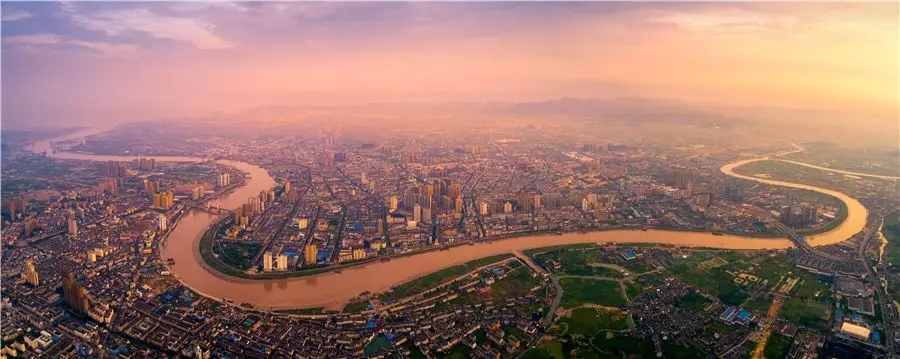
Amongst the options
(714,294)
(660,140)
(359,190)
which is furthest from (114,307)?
(660,140)

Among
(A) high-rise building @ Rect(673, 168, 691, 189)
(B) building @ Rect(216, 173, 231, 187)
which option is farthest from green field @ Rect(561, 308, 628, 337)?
(B) building @ Rect(216, 173, 231, 187)

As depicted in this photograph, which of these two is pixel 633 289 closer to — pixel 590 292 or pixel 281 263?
pixel 590 292

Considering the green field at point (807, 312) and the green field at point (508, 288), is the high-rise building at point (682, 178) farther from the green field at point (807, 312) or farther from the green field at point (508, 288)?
the green field at point (508, 288)

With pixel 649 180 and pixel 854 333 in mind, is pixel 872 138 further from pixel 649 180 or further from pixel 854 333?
pixel 854 333

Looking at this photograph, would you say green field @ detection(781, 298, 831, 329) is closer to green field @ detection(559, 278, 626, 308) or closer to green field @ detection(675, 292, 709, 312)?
green field @ detection(675, 292, 709, 312)

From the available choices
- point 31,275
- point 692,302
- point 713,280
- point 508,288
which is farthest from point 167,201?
point 713,280

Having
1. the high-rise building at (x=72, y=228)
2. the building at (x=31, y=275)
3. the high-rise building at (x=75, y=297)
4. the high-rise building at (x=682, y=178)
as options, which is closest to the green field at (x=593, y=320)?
the high-rise building at (x=75, y=297)
